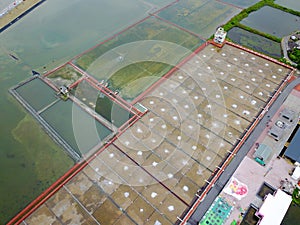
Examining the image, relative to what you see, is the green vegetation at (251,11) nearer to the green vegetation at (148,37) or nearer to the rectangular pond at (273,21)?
the rectangular pond at (273,21)

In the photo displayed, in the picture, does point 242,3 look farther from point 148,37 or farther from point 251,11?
point 148,37

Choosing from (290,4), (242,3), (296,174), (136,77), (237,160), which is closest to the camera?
(296,174)

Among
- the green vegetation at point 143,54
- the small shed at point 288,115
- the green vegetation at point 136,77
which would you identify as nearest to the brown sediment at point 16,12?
the green vegetation at point 143,54

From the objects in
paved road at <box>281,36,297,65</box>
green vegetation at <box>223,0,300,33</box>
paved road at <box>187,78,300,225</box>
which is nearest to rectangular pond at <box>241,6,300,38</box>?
green vegetation at <box>223,0,300,33</box>

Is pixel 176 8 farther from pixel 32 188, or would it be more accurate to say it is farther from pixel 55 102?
pixel 32 188

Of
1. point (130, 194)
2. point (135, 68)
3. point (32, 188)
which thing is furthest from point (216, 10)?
point (32, 188)

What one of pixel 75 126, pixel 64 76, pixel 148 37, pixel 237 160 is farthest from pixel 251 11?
pixel 75 126

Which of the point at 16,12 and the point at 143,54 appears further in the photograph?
the point at 16,12

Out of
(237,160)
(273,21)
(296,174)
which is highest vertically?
(273,21)
